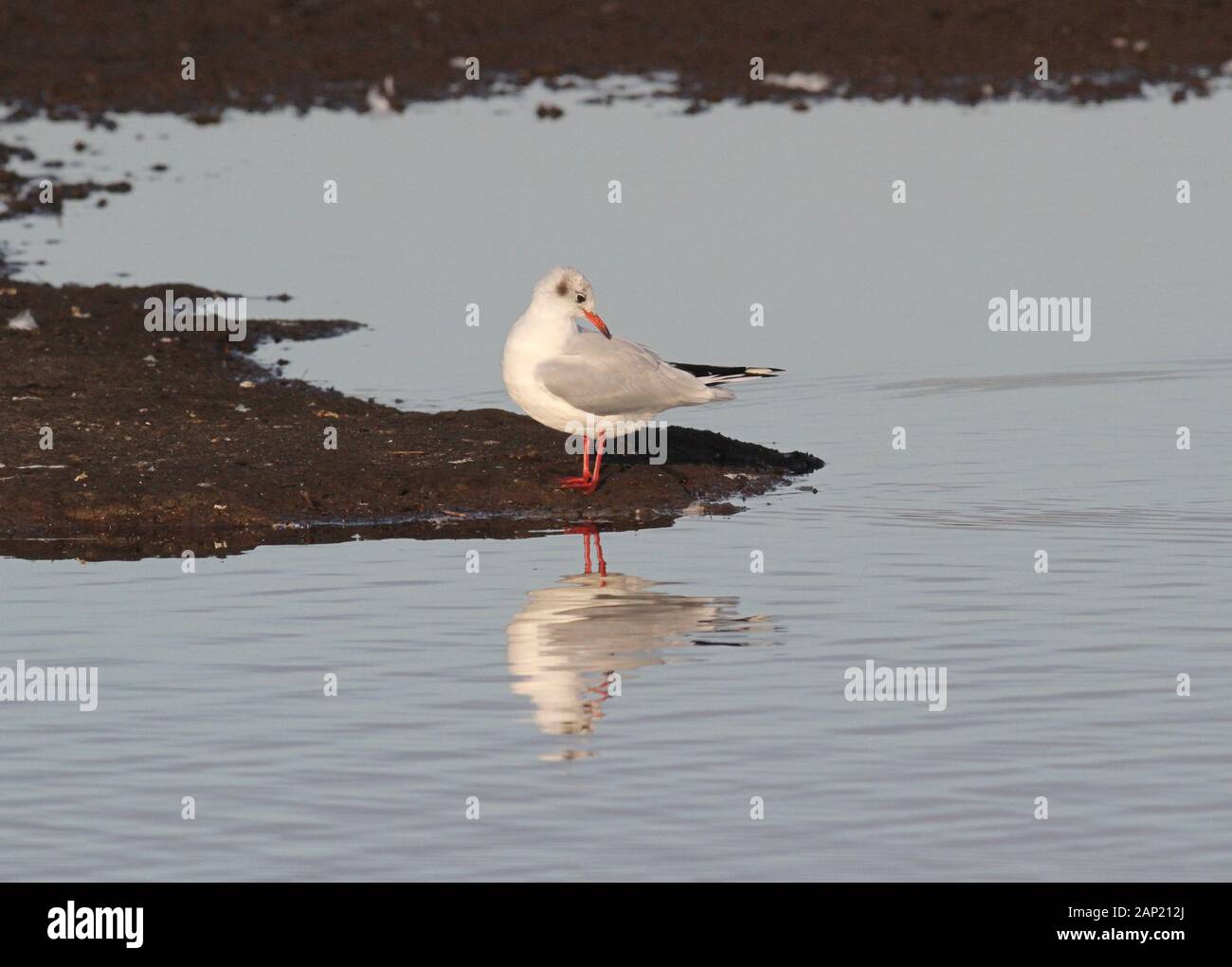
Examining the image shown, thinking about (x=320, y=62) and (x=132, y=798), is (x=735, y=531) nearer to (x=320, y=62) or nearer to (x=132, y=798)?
(x=132, y=798)

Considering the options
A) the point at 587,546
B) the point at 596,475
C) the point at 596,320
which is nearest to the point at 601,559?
the point at 587,546

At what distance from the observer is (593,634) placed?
42.0ft

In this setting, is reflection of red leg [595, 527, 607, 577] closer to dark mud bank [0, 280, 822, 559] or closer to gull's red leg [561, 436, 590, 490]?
dark mud bank [0, 280, 822, 559]

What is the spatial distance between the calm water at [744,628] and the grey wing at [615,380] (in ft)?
3.33

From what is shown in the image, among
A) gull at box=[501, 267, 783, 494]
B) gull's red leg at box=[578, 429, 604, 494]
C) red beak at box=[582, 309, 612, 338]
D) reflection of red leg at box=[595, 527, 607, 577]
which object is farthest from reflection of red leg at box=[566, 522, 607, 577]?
red beak at box=[582, 309, 612, 338]

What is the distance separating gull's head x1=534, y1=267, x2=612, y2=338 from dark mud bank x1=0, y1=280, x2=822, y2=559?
1338mm

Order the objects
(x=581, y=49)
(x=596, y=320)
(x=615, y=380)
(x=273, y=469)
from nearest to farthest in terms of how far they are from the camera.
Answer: (x=615, y=380) < (x=596, y=320) < (x=273, y=469) < (x=581, y=49)

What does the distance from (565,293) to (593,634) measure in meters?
3.68

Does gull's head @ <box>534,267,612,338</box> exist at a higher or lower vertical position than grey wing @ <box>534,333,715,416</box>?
higher

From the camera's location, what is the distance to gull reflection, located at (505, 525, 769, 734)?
1148cm

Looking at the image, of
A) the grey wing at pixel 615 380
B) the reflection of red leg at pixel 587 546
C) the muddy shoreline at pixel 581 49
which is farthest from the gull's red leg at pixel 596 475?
the muddy shoreline at pixel 581 49

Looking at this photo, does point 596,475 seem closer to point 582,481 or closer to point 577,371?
point 582,481

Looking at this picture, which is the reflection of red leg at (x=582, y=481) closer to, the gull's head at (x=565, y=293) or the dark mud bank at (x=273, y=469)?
the dark mud bank at (x=273, y=469)

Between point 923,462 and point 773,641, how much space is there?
513 cm
